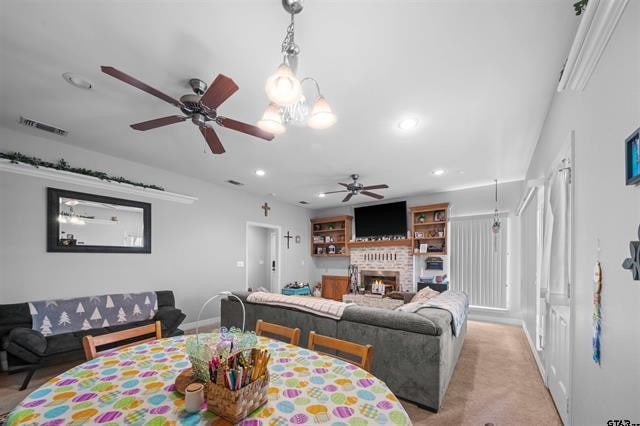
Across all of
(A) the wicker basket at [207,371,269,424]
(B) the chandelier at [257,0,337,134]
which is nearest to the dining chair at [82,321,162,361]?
(A) the wicker basket at [207,371,269,424]

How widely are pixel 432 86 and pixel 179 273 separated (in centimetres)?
482

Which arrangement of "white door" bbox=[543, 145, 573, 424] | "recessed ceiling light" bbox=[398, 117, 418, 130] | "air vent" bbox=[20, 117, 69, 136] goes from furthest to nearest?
"air vent" bbox=[20, 117, 69, 136]
"recessed ceiling light" bbox=[398, 117, 418, 130]
"white door" bbox=[543, 145, 573, 424]

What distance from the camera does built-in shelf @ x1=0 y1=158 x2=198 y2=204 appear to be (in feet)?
10.9

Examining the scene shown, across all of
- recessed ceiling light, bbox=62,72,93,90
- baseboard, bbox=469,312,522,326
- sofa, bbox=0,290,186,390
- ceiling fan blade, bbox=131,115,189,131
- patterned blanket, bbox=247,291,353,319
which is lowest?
baseboard, bbox=469,312,522,326

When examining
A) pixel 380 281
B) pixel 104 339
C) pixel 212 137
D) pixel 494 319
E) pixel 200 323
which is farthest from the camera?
pixel 380 281

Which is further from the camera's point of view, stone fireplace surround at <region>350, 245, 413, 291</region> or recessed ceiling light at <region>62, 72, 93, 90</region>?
stone fireplace surround at <region>350, 245, 413, 291</region>

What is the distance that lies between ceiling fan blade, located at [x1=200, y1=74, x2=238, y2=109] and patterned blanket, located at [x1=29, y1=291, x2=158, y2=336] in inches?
128

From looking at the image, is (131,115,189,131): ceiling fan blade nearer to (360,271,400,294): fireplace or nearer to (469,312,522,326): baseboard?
(360,271,400,294): fireplace

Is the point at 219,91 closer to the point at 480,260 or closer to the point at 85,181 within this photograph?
the point at 85,181

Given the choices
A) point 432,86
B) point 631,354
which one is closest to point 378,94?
point 432,86

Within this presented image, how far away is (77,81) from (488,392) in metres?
4.68

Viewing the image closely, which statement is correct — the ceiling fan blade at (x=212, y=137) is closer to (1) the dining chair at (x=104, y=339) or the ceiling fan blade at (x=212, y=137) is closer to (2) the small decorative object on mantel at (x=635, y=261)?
(1) the dining chair at (x=104, y=339)

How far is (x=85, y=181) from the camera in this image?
3.87 metres

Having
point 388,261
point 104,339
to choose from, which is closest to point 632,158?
point 104,339
